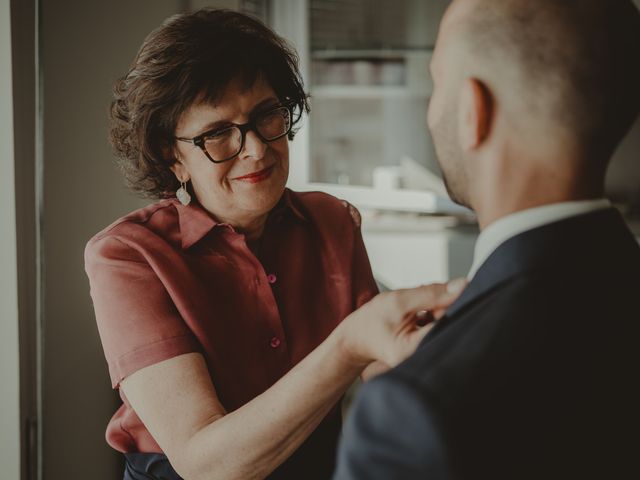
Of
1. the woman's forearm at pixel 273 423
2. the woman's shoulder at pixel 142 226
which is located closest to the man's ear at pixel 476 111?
the woman's forearm at pixel 273 423

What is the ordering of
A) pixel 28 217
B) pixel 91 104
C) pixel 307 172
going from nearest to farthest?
pixel 28 217 < pixel 91 104 < pixel 307 172

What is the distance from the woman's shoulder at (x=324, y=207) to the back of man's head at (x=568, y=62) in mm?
718

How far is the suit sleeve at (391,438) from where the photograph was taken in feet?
1.90

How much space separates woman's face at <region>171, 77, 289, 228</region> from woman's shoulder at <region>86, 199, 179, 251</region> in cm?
7

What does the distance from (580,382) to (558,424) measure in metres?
0.05

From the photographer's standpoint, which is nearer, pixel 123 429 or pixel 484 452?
pixel 484 452

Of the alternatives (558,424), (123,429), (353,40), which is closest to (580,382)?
(558,424)

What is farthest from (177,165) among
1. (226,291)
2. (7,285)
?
(7,285)

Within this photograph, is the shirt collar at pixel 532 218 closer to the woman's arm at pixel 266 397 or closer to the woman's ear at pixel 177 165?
the woman's arm at pixel 266 397

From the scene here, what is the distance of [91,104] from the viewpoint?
5.06 feet

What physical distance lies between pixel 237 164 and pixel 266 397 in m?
0.44

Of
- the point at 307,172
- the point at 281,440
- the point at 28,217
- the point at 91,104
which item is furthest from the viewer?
the point at 307,172

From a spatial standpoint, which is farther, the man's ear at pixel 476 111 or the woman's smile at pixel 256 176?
the woman's smile at pixel 256 176

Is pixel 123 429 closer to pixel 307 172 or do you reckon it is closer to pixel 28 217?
pixel 28 217
